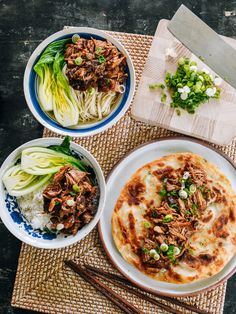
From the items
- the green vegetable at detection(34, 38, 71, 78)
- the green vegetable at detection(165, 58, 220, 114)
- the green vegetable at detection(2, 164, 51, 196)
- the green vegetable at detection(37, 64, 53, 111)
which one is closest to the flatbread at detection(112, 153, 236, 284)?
the green vegetable at detection(165, 58, 220, 114)

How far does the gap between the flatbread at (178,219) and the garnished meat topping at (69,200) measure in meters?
0.38

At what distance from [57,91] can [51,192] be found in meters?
0.64

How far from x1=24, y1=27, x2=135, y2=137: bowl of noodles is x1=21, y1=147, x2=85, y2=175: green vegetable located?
15cm

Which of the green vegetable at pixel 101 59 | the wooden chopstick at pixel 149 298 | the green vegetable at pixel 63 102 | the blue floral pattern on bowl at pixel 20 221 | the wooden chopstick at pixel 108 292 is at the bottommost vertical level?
the wooden chopstick at pixel 108 292

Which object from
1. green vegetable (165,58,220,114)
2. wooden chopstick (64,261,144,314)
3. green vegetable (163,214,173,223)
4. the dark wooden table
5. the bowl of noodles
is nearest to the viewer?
the bowl of noodles

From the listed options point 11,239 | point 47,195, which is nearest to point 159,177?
point 47,195

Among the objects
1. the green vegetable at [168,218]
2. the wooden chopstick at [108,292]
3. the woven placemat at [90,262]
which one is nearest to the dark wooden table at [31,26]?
the woven placemat at [90,262]

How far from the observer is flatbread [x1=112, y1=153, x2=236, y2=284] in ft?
11.2

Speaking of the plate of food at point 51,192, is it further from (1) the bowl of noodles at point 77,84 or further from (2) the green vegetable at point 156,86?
(2) the green vegetable at point 156,86

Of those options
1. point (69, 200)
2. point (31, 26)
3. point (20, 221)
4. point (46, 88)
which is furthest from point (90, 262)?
point (31, 26)

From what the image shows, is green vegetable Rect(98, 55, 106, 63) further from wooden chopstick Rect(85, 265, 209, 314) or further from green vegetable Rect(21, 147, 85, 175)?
wooden chopstick Rect(85, 265, 209, 314)

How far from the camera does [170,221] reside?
3365 mm

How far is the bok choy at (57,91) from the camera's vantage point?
10.6 ft

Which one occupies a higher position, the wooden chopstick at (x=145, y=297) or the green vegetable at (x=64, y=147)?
the green vegetable at (x=64, y=147)
